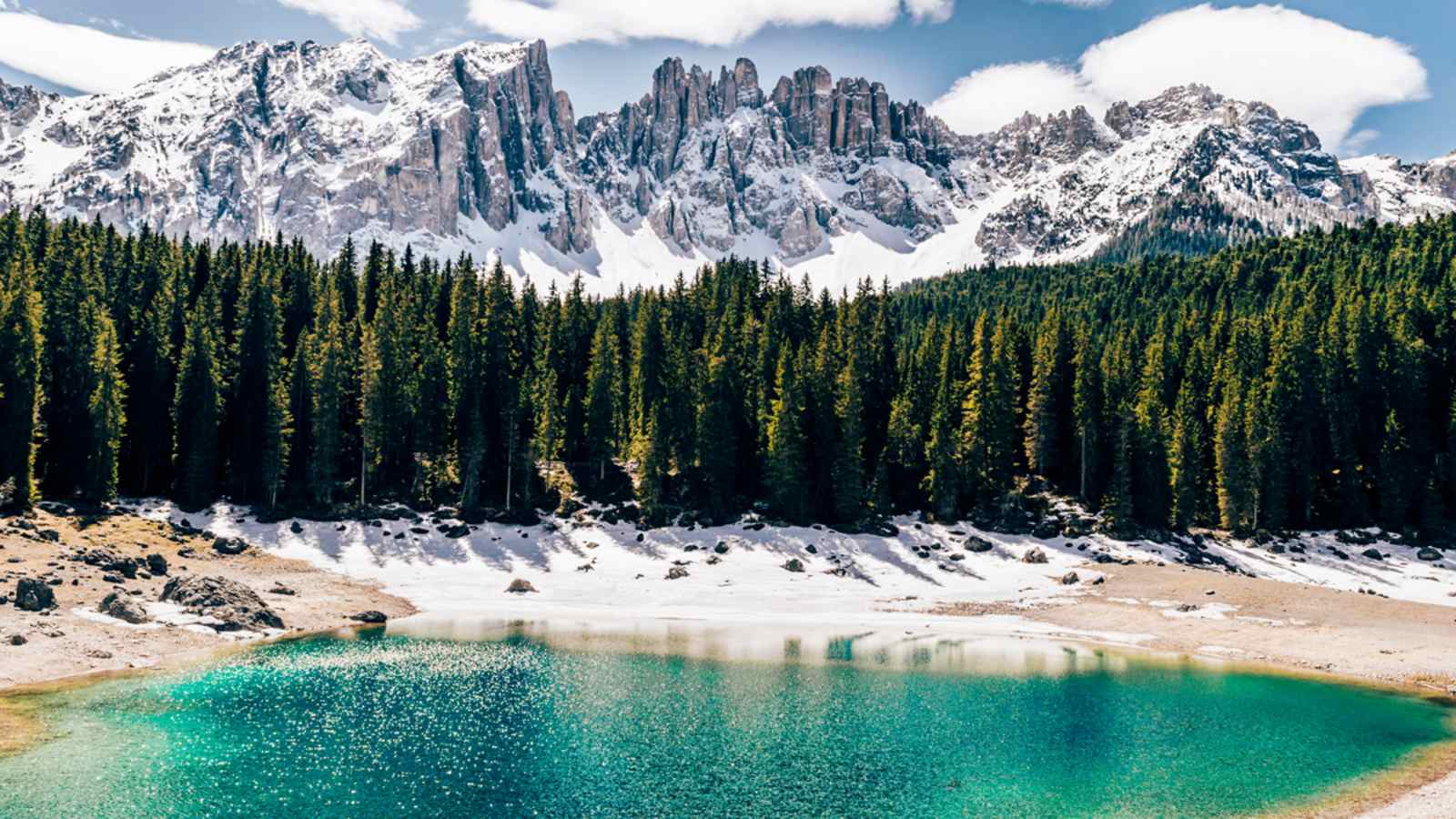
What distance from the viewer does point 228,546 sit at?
234ft

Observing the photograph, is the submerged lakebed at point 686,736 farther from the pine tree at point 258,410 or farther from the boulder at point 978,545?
the pine tree at point 258,410

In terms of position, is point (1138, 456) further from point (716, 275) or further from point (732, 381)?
point (716, 275)

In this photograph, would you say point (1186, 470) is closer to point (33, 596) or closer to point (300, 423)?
point (300, 423)

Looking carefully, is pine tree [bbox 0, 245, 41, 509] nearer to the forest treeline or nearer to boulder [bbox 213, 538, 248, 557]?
the forest treeline

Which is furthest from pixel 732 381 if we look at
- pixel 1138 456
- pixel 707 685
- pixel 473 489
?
pixel 707 685

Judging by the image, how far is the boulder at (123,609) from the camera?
48.7 meters

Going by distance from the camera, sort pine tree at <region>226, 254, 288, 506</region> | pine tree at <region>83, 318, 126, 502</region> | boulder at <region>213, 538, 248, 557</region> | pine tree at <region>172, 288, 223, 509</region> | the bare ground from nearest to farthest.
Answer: the bare ground < boulder at <region>213, 538, 248, 557</region> < pine tree at <region>83, 318, 126, 502</region> < pine tree at <region>172, 288, 223, 509</region> < pine tree at <region>226, 254, 288, 506</region>

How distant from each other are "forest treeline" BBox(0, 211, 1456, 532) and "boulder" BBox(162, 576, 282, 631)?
28.1 metres

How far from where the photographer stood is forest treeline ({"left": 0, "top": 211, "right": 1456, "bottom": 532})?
8462cm

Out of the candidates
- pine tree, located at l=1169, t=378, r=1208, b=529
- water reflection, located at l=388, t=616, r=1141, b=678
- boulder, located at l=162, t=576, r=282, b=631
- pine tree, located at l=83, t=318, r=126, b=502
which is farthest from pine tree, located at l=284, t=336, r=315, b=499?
pine tree, located at l=1169, t=378, r=1208, b=529

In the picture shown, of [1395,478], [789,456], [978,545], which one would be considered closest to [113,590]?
[789,456]

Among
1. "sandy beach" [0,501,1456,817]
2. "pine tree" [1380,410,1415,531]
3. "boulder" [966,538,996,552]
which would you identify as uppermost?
"pine tree" [1380,410,1415,531]

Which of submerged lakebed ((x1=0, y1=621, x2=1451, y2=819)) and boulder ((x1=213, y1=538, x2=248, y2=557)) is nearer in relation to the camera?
submerged lakebed ((x1=0, y1=621, x2=1451, y2=819))

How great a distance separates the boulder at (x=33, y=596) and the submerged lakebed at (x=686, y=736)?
10836mm
